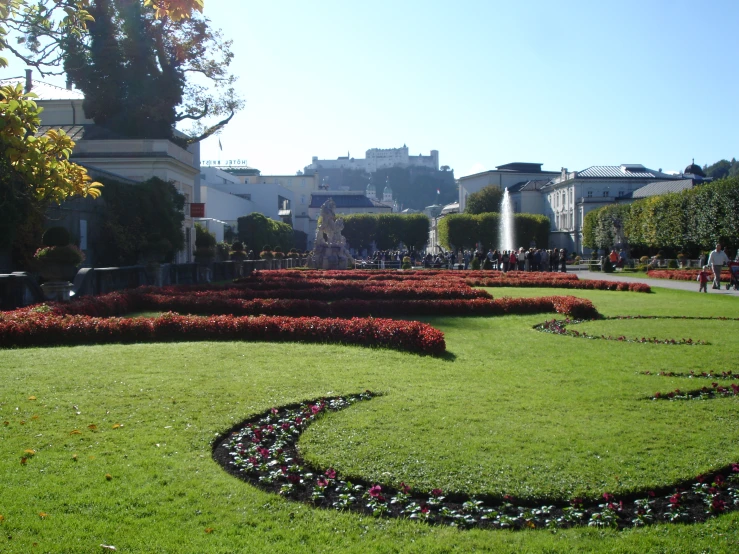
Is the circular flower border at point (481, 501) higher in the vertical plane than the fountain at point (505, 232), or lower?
lower

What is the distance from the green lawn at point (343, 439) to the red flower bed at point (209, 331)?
0.67 metres

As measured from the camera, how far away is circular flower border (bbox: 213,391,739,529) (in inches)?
183

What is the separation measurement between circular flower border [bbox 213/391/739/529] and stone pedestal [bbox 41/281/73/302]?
11.9m

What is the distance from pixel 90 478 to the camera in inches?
198

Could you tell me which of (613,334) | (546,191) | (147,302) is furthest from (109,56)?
(546,191)

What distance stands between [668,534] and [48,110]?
42.7 meters

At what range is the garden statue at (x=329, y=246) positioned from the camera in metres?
46.7

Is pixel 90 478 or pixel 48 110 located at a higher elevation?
pixel 48 110

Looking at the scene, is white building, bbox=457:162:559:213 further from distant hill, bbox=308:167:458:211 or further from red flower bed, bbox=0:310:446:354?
red flower bed, bbox=0:310:446:354

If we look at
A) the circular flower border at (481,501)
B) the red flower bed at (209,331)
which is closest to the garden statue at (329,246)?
the red flower bed at (209,331)

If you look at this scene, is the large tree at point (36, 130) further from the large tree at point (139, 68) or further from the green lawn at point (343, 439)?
the large tree at point (139, 68)

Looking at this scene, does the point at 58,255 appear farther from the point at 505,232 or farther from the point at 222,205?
the point at 505,232

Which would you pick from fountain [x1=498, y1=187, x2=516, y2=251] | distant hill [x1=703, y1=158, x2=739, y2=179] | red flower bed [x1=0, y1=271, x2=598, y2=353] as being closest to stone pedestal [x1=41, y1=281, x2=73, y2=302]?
red flower bed [x1=0, y1=271, x2=598, y2=353]

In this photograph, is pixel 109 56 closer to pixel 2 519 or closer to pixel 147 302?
pixel 147 302
